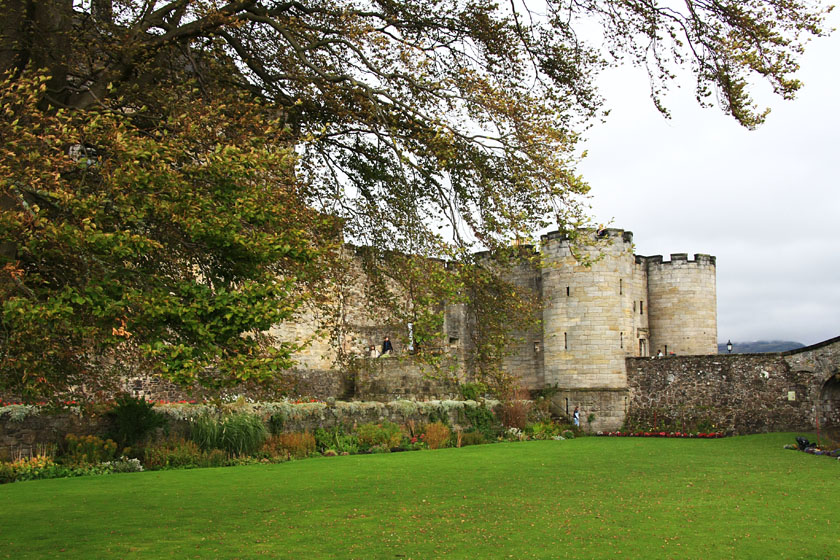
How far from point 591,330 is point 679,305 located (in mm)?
6067

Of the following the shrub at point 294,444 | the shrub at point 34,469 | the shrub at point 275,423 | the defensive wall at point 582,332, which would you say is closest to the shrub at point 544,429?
the defensive wall at point 582,332

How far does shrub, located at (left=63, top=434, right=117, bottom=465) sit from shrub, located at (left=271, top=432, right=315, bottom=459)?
4.01m

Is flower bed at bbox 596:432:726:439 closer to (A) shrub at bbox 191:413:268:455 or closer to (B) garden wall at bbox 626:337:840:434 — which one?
(B) garden wall at bbox 626:337:840:434

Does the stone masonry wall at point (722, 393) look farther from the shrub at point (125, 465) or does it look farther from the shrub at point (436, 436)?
the shrub at point (125, 465)

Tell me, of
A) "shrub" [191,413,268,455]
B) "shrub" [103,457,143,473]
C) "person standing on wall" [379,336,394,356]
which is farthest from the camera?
"person standing on wall" [379,336,394,356]

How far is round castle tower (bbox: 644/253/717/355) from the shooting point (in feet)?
114

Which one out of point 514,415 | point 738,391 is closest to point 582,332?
point 514,415

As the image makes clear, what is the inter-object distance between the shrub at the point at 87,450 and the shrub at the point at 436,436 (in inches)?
368

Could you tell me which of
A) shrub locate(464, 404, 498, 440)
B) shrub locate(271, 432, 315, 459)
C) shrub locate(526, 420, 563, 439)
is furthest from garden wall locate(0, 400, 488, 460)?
shrub locate(526, 420, 563, 439)

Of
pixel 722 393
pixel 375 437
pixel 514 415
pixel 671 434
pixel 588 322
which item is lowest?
pixel 671 434

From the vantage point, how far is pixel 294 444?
752 inches

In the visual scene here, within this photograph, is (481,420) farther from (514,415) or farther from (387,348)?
(387,348)

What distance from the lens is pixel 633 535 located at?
862cm

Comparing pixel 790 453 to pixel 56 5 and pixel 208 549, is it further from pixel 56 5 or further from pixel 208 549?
pixel 56 5
